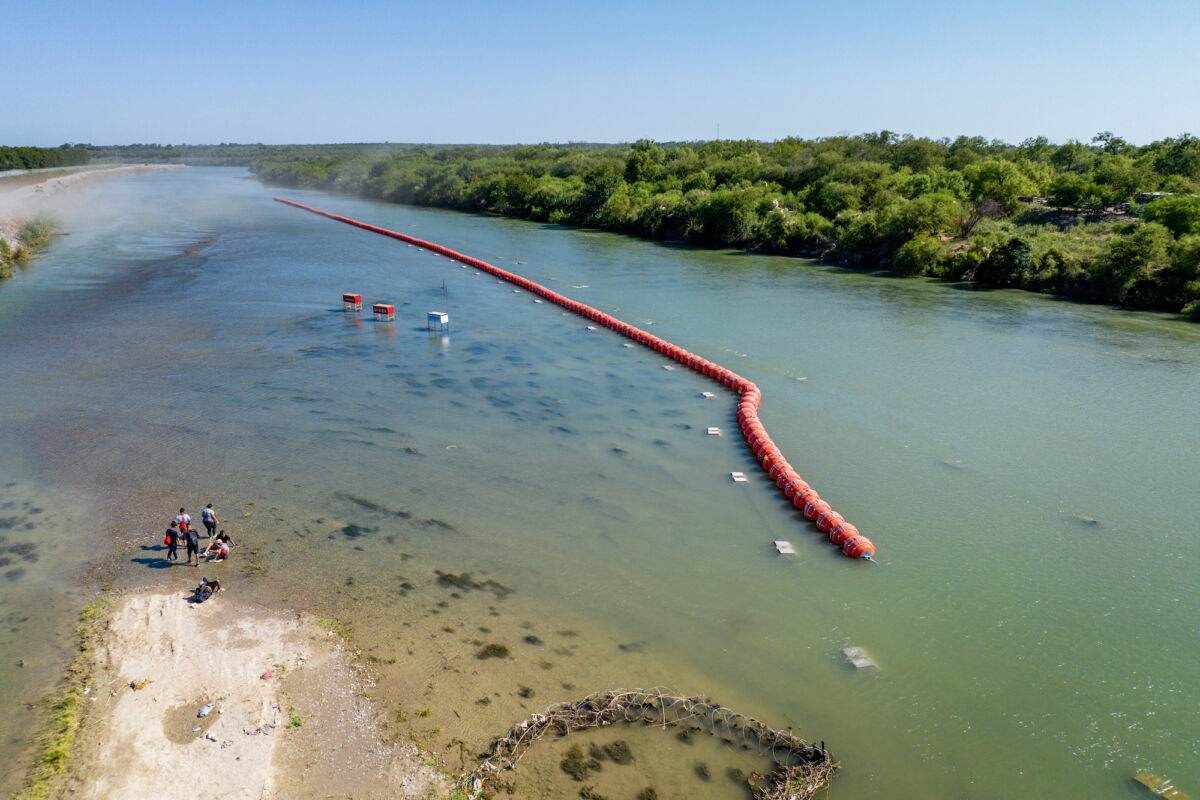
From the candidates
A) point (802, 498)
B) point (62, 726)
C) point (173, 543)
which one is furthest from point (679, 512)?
point (62, 726)

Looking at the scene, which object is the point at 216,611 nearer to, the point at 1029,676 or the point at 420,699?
the point at 420,699

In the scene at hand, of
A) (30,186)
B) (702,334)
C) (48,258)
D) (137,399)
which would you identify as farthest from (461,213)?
(137,399)

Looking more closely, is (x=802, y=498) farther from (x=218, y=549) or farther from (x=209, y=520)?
(x=209, y=520)

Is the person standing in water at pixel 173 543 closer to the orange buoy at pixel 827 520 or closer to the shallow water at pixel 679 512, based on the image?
the shallow water at pixel 679 512

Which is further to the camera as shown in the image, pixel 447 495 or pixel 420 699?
pixel 447 495

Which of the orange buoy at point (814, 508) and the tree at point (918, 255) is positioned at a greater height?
the tree at point (918, 255)

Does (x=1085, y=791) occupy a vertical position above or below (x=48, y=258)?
below

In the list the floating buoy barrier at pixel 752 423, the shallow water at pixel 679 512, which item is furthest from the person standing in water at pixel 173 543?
the floating buoy barrier at pixel 752 423
